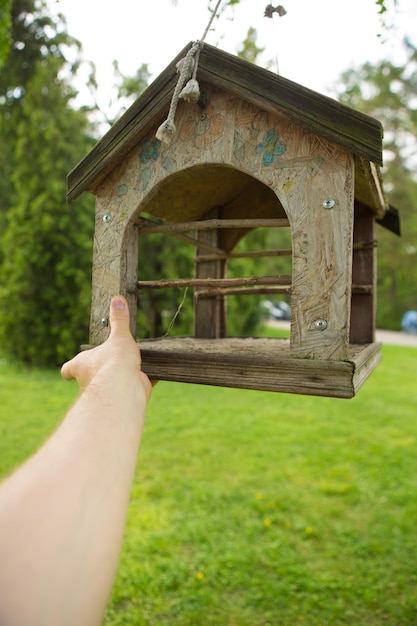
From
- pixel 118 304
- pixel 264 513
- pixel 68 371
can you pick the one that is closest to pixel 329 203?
pixel 118 304

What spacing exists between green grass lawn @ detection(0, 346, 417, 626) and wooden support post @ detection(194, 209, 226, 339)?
1801 mm

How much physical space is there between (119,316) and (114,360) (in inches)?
10.3

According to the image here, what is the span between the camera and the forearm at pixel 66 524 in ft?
2.06

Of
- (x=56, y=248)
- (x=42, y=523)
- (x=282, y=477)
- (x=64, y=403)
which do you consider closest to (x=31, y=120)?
(x=56, y=248)

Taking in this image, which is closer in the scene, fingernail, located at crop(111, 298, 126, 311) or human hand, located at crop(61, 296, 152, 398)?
human hand, located at crop(61, 296, 152, 398)

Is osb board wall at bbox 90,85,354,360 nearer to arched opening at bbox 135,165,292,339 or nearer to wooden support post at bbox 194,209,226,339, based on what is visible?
arched opening at bbox 135,165,292,339

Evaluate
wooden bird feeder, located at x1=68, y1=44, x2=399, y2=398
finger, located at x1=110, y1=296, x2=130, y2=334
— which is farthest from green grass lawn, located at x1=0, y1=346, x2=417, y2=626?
finger, located at x1=110, y1=296, x2=130, y2=334

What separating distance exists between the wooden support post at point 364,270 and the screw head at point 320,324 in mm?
1119

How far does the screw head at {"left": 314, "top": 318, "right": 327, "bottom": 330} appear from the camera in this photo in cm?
149

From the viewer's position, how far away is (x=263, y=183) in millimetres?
1730

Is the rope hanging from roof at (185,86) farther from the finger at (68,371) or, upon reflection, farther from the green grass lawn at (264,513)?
the green grass lawn at (264,513)

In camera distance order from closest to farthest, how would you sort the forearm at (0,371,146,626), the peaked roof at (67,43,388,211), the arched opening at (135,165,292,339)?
the forearm at (0,371,146,626) < the peaked roof at (67,43,388,211) < the arched opening at (135,165,292,339)

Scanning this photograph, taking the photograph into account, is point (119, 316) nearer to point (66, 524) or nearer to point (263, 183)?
point (263, 183)

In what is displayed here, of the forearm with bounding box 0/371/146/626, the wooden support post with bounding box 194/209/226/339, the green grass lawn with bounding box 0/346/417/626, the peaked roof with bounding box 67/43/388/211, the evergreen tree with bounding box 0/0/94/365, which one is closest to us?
the forearm with bounding box 0/371/146/626
